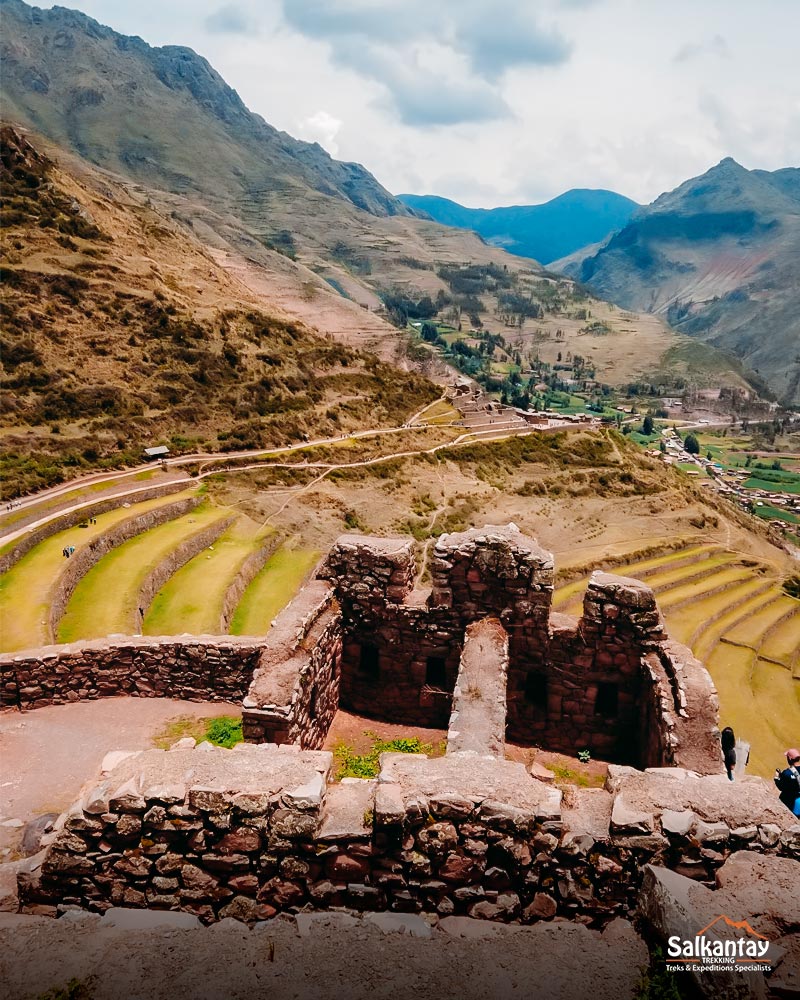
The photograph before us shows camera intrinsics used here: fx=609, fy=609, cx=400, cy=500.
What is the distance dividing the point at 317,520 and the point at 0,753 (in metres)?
30.2

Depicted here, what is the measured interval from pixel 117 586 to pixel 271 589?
20.3 feet

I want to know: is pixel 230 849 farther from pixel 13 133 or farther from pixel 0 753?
pixel 13 133

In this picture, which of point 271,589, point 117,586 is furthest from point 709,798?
point 271,589

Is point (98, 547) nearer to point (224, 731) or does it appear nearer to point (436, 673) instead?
point (224, 731)

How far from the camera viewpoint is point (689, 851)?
521 cm

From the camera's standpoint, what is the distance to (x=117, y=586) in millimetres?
23453

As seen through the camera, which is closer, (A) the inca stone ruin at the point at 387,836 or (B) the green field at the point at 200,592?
(A) the inca stone ruin at the point at 387,836

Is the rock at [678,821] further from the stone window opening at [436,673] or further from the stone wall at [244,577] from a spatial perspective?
the stone wall at [244,577]

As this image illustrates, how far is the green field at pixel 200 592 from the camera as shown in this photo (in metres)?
21.0

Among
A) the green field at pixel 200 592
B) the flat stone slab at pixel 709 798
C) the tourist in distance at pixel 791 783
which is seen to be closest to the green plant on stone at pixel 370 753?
the flat stone slab at pixel 709 798

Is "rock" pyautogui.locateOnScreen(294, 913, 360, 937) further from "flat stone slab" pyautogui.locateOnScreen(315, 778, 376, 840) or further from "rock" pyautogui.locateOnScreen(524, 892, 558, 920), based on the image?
"rock" pyautogui.locateOnScreen(524, 892, 558, 920)

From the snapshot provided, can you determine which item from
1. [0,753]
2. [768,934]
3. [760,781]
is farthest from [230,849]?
[0,753]

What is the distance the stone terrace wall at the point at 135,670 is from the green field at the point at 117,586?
6756 millimetres

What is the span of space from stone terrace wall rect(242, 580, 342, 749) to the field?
16.2 meters
